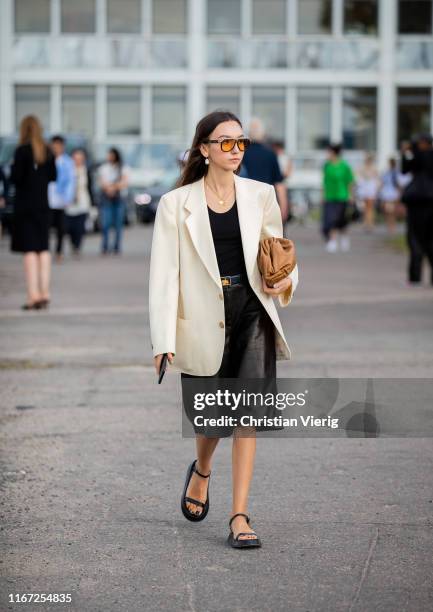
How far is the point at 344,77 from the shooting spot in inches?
1959

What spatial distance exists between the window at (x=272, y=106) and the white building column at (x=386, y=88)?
3535 millimetres

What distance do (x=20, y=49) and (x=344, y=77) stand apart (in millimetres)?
11702

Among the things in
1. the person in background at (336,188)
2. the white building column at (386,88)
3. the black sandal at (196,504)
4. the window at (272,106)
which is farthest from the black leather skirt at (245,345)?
the white building column at (386,88)

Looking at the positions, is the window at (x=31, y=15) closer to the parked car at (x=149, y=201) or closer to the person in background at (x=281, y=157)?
the parked car at (x=149, y=201)

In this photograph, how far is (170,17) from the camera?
50.3m

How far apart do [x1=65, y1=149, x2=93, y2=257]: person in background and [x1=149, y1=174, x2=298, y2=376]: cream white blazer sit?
16.6 m

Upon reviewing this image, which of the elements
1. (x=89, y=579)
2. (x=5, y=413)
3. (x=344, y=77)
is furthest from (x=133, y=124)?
(x=89, y=579)

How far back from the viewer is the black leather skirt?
5512 millimetres

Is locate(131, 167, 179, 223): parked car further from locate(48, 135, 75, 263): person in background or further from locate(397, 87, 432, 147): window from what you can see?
locate(48, 135, 75, 263): person in background

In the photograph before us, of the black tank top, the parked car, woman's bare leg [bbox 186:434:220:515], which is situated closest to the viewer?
the black tank top

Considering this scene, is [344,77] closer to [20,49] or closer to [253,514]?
[20,49]

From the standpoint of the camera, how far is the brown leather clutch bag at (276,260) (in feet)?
17.6

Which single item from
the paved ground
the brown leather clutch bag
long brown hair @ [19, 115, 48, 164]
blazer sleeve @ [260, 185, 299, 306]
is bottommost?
the paved ground

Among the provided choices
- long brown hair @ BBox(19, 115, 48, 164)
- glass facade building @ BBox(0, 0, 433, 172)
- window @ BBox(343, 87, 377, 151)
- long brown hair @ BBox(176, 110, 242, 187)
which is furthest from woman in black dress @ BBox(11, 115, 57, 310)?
window @ BBox(343, 87, 377, 151)
